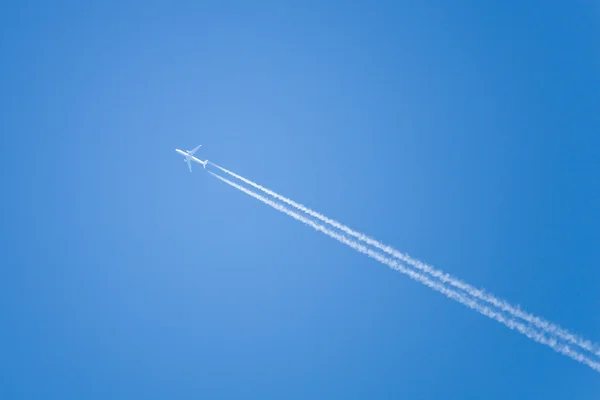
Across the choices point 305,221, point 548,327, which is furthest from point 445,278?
point 305,221

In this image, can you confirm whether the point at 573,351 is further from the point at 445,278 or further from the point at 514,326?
the point at 445,278

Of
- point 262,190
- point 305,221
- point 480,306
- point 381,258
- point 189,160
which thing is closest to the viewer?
point 480,306

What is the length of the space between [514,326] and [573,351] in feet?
11.7

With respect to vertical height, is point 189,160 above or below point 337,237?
above

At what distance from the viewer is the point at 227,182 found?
144 feet

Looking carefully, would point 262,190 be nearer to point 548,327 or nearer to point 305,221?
point 305,221

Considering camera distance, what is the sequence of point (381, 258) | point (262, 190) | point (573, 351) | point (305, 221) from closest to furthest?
1. point (573, 351)
2. point (381, 258)
3. point (305, 221)
4. point (262, 190)

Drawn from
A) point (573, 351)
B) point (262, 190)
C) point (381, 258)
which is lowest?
point (573, 351)

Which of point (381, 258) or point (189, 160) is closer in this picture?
point (381, 258)

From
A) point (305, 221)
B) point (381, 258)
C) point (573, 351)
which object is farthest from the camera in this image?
point (305, 221)

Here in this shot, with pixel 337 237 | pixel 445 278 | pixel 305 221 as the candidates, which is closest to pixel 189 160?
pixel 305 221

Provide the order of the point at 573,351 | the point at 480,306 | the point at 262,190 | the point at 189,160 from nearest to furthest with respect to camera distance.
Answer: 1. the point at 573,351
2. the point at 480,306
3. the point at 262,190
4. the point at 189,160

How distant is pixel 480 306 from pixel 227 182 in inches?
992

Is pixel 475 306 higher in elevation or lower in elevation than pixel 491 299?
lower
